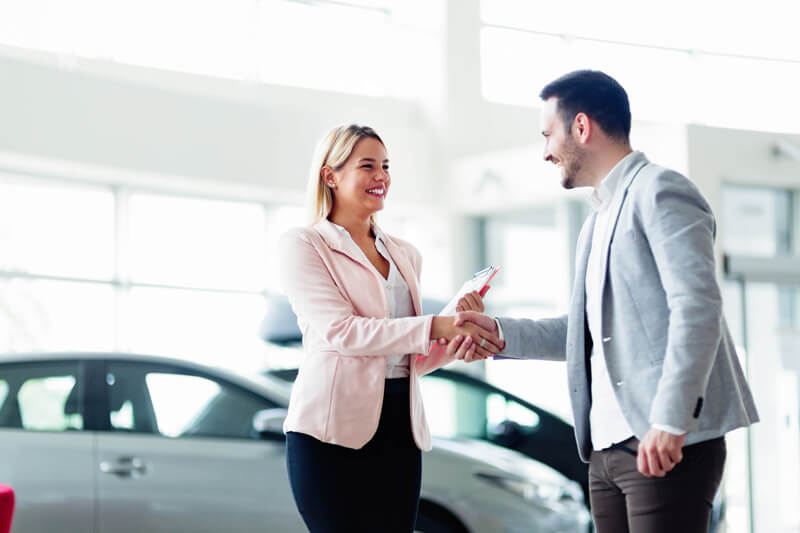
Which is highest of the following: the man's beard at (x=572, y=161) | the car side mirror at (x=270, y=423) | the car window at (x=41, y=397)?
the man's beard at (x=572, y=161)

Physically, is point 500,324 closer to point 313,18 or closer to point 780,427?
point 780,427

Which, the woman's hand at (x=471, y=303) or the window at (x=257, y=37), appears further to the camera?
the window at (x=257, y=37)

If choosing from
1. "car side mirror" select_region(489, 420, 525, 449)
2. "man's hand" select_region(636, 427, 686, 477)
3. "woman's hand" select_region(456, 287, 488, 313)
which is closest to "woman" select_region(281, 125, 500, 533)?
"woman's hand" select_region(456, 287, 488, 313)

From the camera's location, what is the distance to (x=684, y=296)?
212cm

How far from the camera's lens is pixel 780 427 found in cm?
823

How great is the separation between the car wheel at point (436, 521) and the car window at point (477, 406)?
126 centimetres

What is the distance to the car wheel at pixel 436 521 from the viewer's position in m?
4.68

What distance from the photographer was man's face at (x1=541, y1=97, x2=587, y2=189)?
7.96ft

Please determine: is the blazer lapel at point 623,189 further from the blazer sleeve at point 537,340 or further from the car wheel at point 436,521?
the car wheel at point 436,521

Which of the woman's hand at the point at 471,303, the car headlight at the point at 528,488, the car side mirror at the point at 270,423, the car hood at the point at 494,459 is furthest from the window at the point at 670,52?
the woman's hand at the point at 471,303

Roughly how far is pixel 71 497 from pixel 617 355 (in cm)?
294

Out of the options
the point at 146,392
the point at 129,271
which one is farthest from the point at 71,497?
the point at 129,271

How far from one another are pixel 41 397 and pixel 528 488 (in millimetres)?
2206

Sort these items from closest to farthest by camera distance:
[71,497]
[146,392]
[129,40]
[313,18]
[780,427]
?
[71,497]
[146,392]
[780,427]
[129,40]
[313,18]
